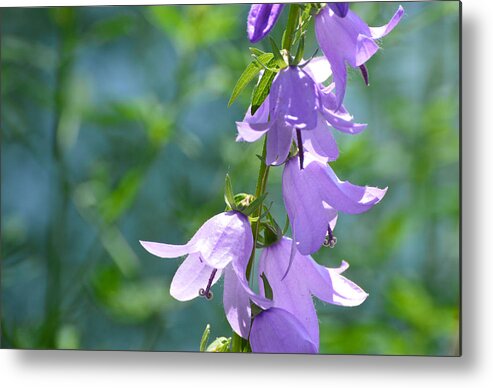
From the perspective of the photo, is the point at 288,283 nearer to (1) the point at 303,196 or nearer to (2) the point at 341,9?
(1) the point at 303,196

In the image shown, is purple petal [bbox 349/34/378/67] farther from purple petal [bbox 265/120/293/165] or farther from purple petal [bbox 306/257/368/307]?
purple petal [bbox 306/257/368/307]

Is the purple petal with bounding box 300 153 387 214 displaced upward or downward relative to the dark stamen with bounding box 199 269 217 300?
upward

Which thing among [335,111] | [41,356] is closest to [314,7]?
[335,111]

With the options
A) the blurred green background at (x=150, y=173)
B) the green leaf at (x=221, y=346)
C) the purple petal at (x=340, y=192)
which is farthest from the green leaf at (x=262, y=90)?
the blurred green background at (x=150, y=173)

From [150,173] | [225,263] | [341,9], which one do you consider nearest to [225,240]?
[225,263]

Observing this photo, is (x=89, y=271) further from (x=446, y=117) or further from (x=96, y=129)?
(x=446, y=117)

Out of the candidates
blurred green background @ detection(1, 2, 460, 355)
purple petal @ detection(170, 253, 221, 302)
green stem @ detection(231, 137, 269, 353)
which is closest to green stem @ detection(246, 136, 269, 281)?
green stem @ detection(231, 137, 269, 353)

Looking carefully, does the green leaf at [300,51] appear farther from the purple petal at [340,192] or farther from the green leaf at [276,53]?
the purple petal at [340,192]
